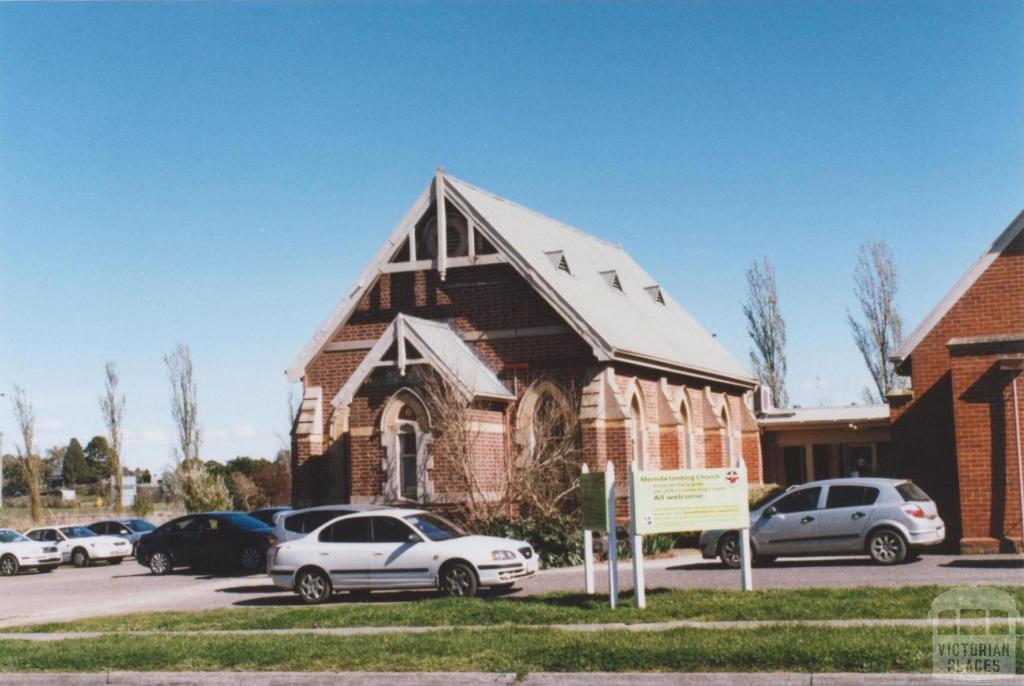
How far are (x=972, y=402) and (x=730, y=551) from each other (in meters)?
5.56

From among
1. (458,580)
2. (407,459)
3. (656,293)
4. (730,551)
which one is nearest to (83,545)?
(407,459)

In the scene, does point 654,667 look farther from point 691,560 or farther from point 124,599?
point 124,599

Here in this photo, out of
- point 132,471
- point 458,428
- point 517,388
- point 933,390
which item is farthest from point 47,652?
point 132,471

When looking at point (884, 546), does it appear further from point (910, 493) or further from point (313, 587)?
point (313, 587)

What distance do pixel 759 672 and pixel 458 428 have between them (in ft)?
49.2

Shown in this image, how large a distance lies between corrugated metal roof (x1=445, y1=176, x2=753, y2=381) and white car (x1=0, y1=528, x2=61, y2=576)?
16927 millimetres

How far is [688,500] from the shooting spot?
15.7 m

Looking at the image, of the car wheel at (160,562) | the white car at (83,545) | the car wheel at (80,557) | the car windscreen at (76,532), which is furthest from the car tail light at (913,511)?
the car windscreen at (76,532)

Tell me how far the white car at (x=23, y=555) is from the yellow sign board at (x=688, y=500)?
2454 cm

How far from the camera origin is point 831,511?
20.8 metres

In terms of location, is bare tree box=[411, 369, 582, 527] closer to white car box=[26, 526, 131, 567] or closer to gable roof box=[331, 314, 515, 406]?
gable roof box=[331, 314, 515, 406]

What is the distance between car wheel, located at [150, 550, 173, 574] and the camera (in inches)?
1137

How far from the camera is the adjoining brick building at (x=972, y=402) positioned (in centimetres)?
2170

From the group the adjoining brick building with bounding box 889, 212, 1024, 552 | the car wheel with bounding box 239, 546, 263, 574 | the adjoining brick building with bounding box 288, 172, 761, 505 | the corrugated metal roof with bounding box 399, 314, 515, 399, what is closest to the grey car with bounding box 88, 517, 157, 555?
the car wheel with bounding box 239, 546, 263, 574
